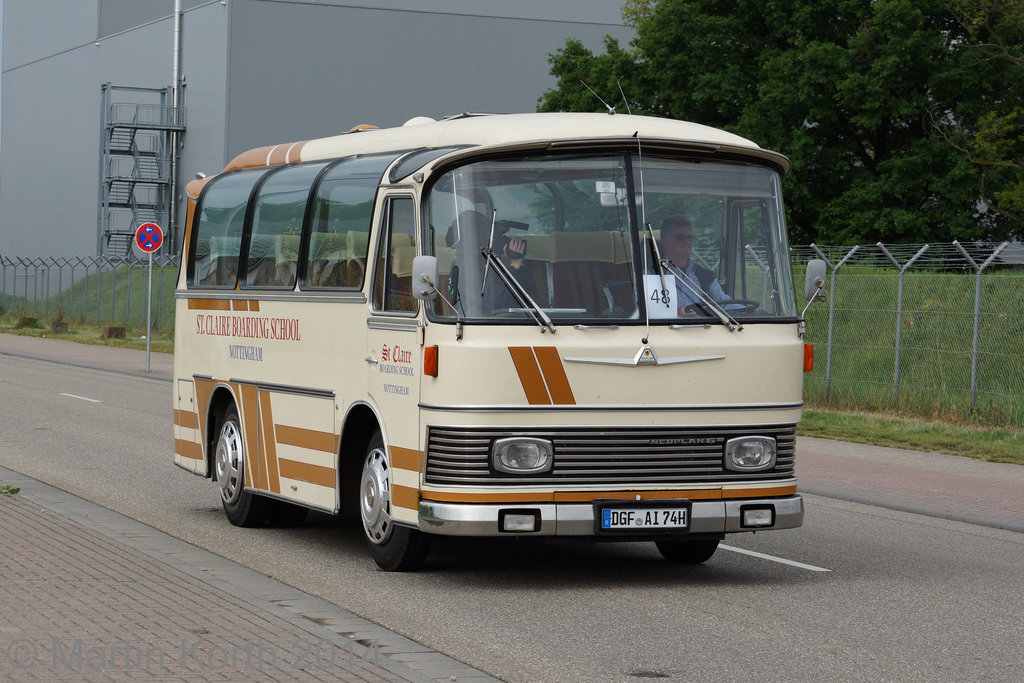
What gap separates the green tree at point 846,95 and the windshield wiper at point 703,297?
30179 millimetres

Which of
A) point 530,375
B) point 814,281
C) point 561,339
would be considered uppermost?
point 814,281

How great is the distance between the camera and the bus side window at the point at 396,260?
9.49m

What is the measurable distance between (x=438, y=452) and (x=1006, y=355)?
12.9 metres

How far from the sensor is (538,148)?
30.3 ft

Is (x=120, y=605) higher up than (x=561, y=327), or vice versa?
(x=561, y=327)

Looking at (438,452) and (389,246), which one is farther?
(389,246)

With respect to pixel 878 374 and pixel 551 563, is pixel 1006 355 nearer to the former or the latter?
pixel 878 374

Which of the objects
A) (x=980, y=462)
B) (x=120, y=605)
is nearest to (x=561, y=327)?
(x=120, y=605)

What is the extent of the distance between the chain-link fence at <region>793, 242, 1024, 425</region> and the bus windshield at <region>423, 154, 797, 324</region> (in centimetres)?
1025

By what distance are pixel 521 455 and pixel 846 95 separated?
31957 mm

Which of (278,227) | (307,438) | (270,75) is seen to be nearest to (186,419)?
(278,227)

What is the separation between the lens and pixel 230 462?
39.0 ft

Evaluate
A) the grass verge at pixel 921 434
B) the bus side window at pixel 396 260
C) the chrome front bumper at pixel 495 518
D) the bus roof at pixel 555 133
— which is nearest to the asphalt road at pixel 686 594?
the chrome front bumper at pixel 495 518

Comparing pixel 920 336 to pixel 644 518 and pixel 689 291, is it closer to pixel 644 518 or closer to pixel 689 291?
Result: pixel 689 291
